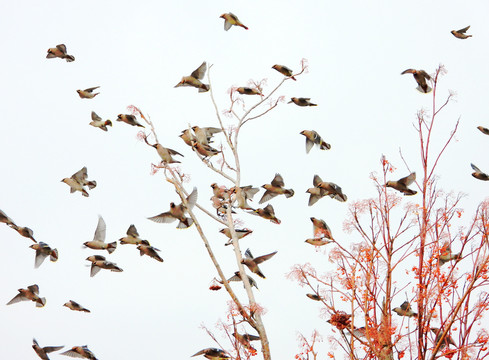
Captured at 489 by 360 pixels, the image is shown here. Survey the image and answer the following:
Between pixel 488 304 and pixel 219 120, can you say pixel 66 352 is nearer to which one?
pixel 219 120

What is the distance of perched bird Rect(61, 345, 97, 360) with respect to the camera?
1074cm

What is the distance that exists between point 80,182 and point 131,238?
346 cm

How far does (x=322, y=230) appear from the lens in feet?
27.4

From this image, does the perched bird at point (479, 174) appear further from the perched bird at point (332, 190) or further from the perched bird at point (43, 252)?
the perched bird at point (43, 252)

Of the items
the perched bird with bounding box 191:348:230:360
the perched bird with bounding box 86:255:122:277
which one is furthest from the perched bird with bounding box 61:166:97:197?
the perched bird with bounding box 191:348:230:360

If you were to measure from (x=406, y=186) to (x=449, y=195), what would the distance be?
50.3 inches

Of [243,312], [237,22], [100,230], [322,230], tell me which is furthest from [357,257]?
[237,22]

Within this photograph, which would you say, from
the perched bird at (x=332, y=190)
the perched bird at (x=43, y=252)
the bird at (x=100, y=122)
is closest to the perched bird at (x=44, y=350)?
the perched bird at (x=43, y=252)

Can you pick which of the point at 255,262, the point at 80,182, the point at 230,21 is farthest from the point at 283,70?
the point at 80,182

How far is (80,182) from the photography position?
13.8 metres

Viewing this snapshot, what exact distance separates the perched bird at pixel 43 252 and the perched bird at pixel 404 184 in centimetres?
654

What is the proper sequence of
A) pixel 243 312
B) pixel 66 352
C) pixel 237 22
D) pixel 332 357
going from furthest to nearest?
pixel 237 22
pixel 66 352
pixel 332 357
pixel 243 312

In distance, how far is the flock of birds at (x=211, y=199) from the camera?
27.0ft

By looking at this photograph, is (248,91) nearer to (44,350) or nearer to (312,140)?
(312,140)
